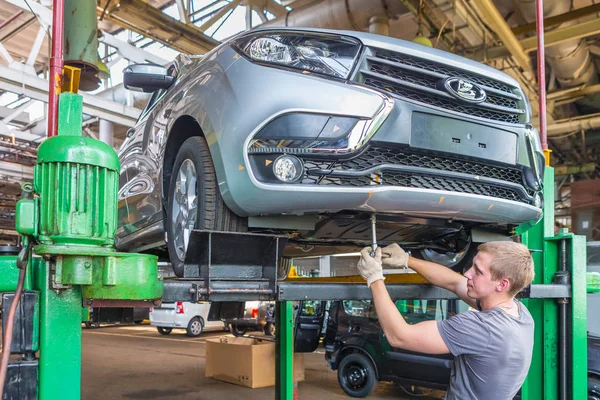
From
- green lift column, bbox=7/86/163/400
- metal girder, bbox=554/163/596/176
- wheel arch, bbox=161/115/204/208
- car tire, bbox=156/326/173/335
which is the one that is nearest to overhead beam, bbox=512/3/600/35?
wheel arch, bbox=161/115/204/208

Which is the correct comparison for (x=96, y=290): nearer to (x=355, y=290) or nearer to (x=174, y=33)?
(x=355, y=290)

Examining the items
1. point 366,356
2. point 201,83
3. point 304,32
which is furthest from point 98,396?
point 304,32

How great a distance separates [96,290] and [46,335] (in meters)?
0.18

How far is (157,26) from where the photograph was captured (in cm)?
684

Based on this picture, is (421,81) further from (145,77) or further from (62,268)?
(62,268)

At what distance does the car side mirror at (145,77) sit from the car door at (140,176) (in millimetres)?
279

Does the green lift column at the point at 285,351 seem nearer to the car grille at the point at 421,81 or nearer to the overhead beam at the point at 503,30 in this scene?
the car grille at the point at 421,81

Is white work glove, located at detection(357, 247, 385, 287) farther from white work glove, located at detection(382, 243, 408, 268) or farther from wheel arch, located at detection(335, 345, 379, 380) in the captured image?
wheel arch, located at detection(335, 345, 379, 380)

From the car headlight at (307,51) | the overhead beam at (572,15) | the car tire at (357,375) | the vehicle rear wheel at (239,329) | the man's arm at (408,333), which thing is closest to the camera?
the man's arm at (408,333)

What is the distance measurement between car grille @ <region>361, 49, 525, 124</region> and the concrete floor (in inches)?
196

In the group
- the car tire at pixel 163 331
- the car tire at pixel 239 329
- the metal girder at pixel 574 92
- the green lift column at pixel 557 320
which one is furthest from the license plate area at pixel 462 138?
the car tire at pixel 163 331

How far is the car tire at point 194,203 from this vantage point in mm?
2301

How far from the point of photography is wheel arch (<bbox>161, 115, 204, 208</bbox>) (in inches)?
108

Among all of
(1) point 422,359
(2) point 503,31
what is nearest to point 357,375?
(1) point 422,359
